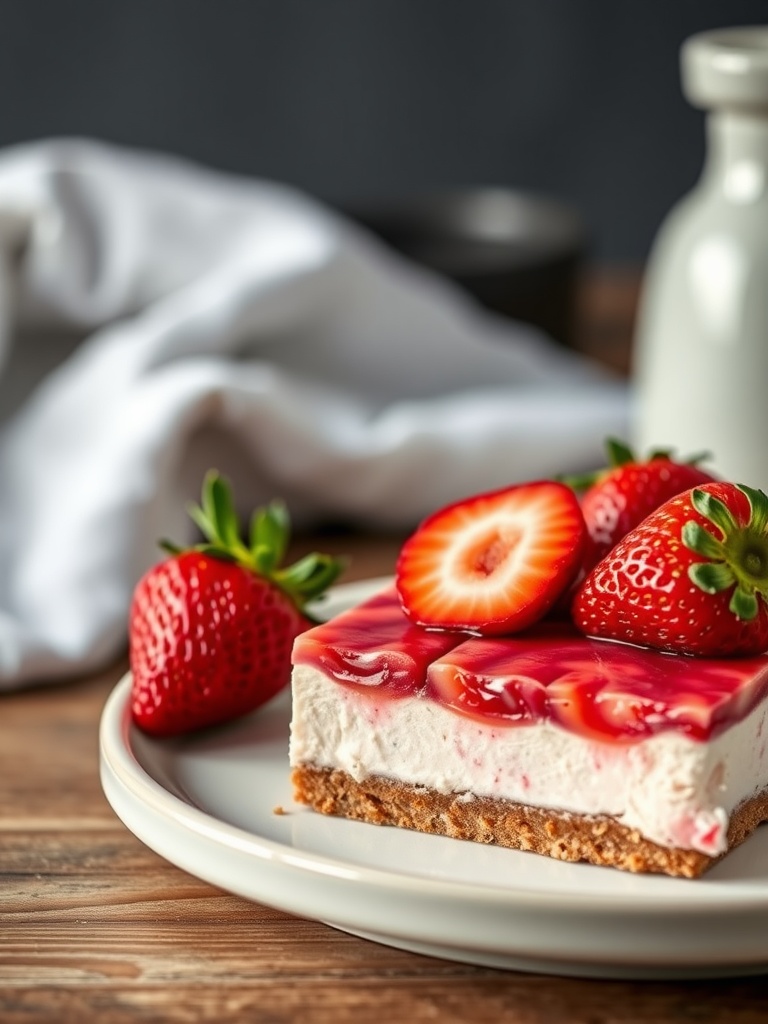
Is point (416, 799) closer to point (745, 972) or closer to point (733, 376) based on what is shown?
point (745, 972)

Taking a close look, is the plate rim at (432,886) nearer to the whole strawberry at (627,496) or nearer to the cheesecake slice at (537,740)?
the cheesecake slice at (537,740)

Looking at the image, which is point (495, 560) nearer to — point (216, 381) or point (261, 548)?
point (261, 548)

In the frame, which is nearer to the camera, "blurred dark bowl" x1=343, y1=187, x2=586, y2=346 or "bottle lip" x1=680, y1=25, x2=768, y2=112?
"bottle lip" x1=680, y1=25, x2=768, y2=112

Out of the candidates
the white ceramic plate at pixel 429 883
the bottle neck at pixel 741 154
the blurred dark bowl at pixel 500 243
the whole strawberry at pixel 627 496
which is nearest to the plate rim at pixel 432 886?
the white ceramic plate at pixel 429 883

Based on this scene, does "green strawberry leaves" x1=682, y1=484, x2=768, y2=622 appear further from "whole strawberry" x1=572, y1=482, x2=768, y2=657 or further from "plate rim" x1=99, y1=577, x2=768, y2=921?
"plate rim" x1=99, y1=577, x2=768, y2=921

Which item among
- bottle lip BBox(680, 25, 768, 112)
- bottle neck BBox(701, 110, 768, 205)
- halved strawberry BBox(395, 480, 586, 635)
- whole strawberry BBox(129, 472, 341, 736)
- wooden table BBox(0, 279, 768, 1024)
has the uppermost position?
bottle lip BBox(680, 25, 768, 112)

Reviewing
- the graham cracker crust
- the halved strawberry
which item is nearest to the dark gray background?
the halved strawberry

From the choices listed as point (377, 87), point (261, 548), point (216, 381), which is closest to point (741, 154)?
point (216, 381)
